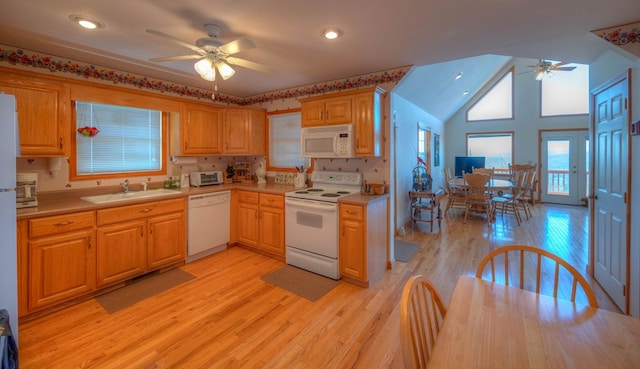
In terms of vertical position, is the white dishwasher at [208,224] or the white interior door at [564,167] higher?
the white interior door at [564,167]

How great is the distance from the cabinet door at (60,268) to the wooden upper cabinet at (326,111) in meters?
2.51

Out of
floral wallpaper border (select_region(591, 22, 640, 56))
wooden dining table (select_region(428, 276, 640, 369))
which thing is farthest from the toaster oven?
floral wallpaper border (select_region(591, 22, 640, 56))

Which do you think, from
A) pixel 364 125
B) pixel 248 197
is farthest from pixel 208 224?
pixel 364 125

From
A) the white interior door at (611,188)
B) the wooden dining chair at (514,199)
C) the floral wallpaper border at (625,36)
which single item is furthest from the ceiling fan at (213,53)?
the wooden dining chair at (514,199)

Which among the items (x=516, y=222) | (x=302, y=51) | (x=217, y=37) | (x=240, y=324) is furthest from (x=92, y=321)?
(x=516, y=222)

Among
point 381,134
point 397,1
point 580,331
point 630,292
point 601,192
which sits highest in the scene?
point 397,1

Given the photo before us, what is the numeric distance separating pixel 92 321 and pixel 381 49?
11.1ft

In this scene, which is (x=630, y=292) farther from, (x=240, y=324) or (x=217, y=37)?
(x=217, y=37)

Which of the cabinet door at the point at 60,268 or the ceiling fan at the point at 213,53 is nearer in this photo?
the ceiling fan at the point at 213,53

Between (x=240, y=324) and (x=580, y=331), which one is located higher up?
(x=580, y=331)

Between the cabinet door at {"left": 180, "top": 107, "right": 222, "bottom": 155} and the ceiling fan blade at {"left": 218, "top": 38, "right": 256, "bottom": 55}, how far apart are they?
184 centimetres

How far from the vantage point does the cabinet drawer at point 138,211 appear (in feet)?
8.61

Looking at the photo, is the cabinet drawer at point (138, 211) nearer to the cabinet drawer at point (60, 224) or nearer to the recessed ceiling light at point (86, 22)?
the cabinet drawer at point (60, 224)

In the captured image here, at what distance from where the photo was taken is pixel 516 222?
5.45m
